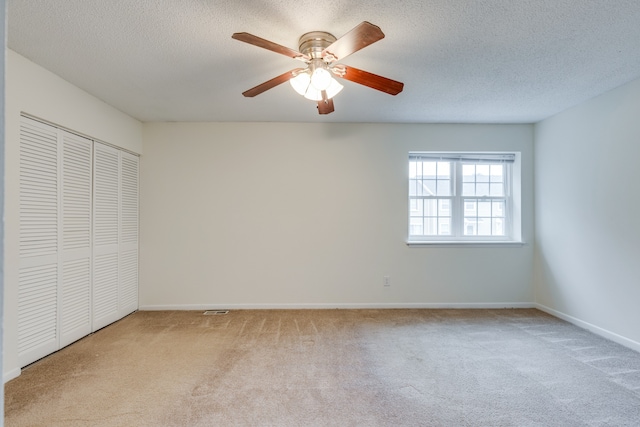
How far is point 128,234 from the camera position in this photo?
3.87 metres

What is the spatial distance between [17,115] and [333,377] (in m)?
3.02

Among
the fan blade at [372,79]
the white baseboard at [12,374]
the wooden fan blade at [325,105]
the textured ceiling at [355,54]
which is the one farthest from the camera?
the wooden fan blade at [325,105]

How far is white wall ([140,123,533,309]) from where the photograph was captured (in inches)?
161

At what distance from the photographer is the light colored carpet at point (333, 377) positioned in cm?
196

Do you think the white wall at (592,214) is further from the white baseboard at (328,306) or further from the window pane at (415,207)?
the window pane at (415,207)

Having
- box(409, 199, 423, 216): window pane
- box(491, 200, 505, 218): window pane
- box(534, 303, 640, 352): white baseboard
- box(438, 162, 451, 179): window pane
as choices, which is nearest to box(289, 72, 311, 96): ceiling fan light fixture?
box(409, 199, 423, 216): window pane

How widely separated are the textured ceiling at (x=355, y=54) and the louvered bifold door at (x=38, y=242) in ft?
2.14

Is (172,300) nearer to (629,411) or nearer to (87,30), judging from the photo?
(87,30)

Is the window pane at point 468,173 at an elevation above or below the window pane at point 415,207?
above

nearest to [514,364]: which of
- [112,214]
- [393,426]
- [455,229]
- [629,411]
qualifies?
[629,411]

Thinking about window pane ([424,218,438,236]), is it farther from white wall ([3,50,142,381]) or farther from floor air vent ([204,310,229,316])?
white wall ([3,50,142,381])

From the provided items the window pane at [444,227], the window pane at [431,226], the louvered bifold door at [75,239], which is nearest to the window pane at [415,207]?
the window pane at [431,226]

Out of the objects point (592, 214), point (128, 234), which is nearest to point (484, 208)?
point (592, 214)

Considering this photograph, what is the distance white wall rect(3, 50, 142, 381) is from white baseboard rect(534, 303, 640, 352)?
4.88 m
